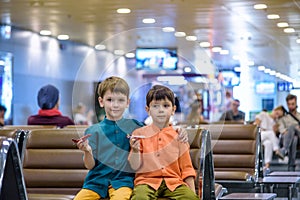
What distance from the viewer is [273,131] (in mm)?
14758

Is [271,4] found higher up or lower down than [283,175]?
higher up

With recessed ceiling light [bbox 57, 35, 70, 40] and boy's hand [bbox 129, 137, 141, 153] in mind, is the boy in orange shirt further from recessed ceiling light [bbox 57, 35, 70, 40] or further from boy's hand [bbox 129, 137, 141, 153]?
recessed ceiling light [bbox 57, 35, 70, 40]

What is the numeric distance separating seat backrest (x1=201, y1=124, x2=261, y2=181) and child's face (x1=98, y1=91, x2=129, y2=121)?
10.7ft

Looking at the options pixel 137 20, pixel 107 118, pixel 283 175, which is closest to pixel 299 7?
pixel 137 20

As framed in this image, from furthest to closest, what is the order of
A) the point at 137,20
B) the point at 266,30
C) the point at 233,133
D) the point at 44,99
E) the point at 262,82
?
the point at 262,82
the point at 266,30
the point at 137,20
the point at 44,99
the point at 233,133

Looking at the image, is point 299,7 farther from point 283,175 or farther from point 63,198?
point 63,198

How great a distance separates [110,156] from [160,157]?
285 millimetres

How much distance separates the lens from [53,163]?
5.34 m

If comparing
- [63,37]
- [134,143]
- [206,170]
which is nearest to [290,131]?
[206,170]

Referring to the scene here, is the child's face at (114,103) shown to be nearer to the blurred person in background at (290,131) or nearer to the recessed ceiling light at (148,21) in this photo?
the blurred person in background at (290,131)

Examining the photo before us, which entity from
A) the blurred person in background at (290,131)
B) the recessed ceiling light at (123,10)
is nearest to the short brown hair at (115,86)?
the blurred person in background at (290,131)

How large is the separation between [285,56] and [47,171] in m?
20.3

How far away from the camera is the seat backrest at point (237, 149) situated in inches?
298

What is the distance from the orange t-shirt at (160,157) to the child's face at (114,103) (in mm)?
146
